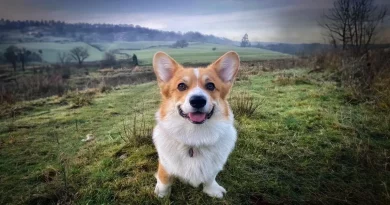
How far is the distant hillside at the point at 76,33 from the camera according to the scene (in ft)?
27.6

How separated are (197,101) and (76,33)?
9.56m

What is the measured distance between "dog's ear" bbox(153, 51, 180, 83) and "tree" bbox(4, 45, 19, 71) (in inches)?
303

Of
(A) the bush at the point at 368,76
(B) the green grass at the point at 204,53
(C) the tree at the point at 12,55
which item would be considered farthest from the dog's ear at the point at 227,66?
(C) the tree at the point at 12,55

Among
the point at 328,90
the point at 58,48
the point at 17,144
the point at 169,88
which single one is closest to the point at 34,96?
the point at 58,48

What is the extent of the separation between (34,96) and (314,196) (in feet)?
23.1

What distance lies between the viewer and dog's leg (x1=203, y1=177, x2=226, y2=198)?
7.83 feet

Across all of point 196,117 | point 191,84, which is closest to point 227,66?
point 191,84

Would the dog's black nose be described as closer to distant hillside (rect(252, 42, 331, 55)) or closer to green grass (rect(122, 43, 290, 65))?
green grass (rect(122, 43, 290, 65))

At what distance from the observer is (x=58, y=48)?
10227 mm

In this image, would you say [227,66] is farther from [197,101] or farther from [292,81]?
[292,81]

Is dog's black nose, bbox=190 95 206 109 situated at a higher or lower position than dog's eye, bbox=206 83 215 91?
lower

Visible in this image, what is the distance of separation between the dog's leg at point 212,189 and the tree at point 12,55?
8.20m

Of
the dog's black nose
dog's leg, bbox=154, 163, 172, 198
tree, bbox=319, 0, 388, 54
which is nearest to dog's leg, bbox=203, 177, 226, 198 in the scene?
dog's leg, bbox=154, 163, 172, 198

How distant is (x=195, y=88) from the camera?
87.8 inches
